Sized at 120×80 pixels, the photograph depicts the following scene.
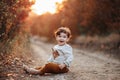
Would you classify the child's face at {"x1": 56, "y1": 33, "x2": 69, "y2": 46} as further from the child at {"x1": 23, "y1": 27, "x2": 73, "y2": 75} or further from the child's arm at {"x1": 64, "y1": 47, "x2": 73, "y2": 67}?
the child's arm at {"x1": 64, "y1": 47, "x2": 73, "y2": 67}

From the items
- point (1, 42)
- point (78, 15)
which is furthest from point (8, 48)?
point (78, 15)

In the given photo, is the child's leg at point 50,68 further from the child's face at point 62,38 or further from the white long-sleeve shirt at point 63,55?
the child's face at point 62,38

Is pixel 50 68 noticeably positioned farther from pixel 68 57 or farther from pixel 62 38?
pixel 62 38

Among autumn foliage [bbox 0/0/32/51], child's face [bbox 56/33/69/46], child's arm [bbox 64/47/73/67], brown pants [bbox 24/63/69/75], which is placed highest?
autumn foliage [bbox 0/0/32/51]

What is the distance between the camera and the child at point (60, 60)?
9.48 meters

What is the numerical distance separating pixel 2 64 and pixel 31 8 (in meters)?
5.76

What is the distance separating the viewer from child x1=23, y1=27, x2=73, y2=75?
9484 mm

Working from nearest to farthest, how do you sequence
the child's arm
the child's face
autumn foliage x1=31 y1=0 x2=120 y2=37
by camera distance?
the child's arm
the child's face
autumn foliage x1=31 y1=0 x2=120 y2=37

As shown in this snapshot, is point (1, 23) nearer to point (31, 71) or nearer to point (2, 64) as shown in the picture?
point (2, 64)

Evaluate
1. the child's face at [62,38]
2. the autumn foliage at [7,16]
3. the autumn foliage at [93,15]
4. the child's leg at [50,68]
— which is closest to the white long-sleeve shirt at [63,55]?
the child's face at [62,38]

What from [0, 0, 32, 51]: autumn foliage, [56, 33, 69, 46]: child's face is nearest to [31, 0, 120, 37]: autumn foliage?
[0, 0, 32, 51]: autumn foliage

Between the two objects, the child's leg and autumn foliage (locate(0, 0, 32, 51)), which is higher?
autumn foliage (locate(0, 0, 32, 51))

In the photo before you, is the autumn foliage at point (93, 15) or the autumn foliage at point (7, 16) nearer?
the autumn foliage at point (7, 16)

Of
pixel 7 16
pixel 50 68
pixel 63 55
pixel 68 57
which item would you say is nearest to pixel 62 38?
pixel 63 55
